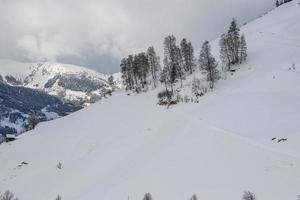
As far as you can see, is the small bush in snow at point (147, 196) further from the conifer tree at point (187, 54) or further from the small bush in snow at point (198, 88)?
the conifer tree at point (187, 54)

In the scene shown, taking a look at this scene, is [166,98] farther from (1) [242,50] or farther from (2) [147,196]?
(2) [147,196]

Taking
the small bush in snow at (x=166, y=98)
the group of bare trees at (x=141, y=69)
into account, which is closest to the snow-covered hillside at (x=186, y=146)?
the small bush in snow at (x=166, y=98)

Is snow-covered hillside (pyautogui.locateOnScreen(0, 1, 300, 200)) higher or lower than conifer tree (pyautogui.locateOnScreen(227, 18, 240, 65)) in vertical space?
lower

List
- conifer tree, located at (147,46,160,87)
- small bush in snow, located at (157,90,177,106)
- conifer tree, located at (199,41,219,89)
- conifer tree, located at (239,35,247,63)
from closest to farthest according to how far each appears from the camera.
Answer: small bush in snow, located at (157,90,177,106)
conifer tree, located at (199,41,219,89)
conifer tree, located at (239,35,247,63)
conifer tree, located at (147,46,160,87)

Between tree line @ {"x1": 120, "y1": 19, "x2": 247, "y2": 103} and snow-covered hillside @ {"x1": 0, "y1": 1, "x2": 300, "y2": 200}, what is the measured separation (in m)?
5.35

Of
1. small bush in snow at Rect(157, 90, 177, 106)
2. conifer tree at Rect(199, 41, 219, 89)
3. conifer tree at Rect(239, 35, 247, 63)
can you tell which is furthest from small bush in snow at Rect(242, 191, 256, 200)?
conifer tree at Rect(239, 35, 247, 63)

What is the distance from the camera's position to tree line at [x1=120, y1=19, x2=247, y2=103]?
10381 cm

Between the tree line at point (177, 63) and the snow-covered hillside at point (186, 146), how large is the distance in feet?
17.5

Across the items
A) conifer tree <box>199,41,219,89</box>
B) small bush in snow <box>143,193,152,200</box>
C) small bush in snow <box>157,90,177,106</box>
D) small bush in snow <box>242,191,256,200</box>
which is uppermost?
conifer tree <box>199,41,219,89</box>

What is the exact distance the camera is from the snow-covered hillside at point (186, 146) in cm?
4900

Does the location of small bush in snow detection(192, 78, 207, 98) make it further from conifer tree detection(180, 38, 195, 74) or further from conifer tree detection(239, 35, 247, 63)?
conifer tree detection(180, 38, 195, 74)

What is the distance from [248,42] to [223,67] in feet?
64.8

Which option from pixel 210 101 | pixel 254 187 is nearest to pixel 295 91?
pixel 210 101

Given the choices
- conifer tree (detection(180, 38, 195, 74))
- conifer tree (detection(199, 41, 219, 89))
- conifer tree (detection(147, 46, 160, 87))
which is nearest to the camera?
conifer tree (detection(199, 41, 219, 89))
